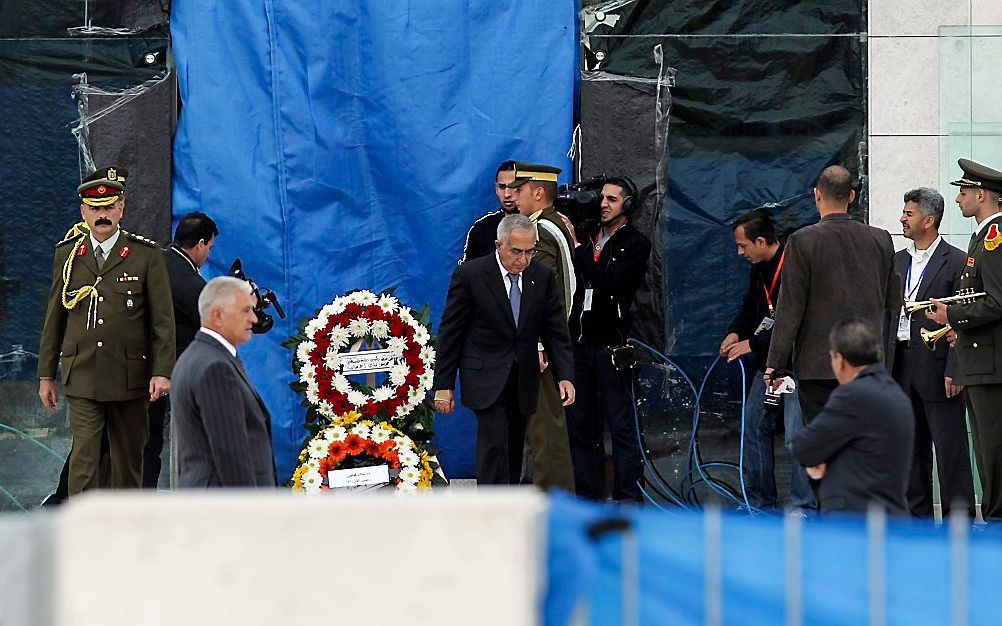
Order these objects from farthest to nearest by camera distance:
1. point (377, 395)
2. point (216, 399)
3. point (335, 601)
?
point (377, 395) → point (216, 399) → point (335, 601)

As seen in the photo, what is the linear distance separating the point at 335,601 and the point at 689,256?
6765mm

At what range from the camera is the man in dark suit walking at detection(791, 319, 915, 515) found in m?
5.72

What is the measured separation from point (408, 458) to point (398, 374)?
526mm

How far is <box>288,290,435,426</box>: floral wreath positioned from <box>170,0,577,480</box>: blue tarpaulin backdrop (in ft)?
1.90

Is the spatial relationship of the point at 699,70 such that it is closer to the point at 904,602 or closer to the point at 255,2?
the point at 255,2

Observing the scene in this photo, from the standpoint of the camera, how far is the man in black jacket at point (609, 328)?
921cm

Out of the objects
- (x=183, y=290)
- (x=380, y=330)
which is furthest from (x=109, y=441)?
(x=380, y=330)

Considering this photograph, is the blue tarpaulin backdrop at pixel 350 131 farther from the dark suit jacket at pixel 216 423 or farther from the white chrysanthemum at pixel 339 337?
the dark suit jacket at pixel 216 423

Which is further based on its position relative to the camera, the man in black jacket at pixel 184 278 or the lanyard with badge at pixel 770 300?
the lanyard with badge at pixel 770 300

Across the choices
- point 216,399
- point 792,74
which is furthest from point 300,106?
point 216,399

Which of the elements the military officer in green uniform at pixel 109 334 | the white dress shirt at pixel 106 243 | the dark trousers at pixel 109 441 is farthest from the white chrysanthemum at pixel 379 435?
the white dress shirt at pixel 106 243

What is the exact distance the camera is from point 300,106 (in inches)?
368

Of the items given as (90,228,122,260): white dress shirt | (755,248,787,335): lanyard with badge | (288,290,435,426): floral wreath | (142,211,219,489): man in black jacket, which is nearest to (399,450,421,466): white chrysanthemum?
(288,290,435,426): floral wreath

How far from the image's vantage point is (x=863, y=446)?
574 centimetres
